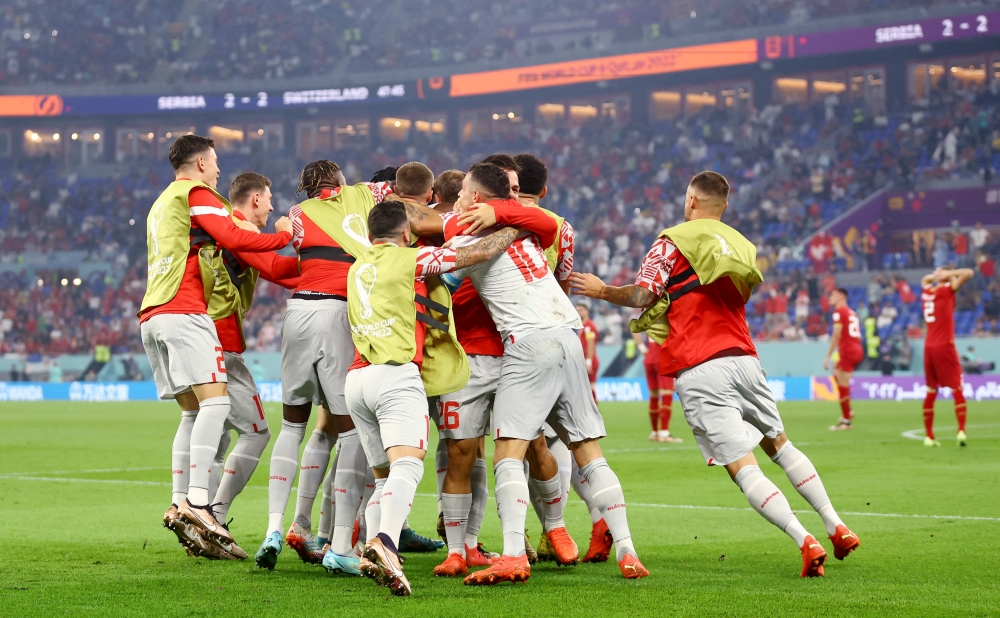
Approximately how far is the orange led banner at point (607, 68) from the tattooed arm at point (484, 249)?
115 feet

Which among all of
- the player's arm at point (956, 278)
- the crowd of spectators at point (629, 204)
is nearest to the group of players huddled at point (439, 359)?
the player's arm at point (956, 278)

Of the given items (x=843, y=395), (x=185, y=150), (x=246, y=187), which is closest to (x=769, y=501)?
(x=246, y=187)

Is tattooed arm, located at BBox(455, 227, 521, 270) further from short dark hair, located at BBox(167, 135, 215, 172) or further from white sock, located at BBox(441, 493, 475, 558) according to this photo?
short dark hair, located at BBox(167, 135, 215, 172)

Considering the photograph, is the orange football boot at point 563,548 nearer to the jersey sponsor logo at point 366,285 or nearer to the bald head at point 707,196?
the jersey sponsor logo at point 366,285

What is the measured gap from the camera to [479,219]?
5.73 meters

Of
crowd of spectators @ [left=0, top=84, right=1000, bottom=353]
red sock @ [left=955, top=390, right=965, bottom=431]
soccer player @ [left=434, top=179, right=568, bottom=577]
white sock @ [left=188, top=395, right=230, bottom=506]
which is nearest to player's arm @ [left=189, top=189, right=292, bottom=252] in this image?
white sock @ [left=188, top=395, right=230, bottom=506]

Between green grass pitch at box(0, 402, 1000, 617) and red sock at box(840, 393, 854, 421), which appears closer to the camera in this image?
green grass pitch at box(0, 402, 1000, 617)

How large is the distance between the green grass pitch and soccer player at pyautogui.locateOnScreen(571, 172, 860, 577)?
52 centimetres

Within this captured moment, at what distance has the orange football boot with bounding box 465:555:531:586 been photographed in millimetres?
5395

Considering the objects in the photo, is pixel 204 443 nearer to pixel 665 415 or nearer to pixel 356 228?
pixel 356 228

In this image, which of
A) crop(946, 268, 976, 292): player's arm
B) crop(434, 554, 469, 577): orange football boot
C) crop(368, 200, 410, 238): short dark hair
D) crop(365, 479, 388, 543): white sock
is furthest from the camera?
crop(946, 268, 976, 292): player's arm

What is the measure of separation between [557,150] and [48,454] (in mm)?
30507

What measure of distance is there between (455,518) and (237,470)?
169 centimetres

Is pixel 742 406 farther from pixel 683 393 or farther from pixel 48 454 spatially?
pixel 48 454
